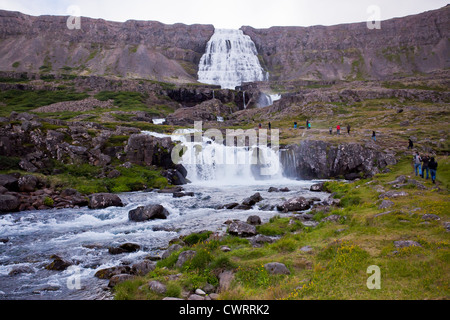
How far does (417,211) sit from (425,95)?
85.0 m

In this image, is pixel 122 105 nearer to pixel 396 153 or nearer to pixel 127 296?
pixel 396 153

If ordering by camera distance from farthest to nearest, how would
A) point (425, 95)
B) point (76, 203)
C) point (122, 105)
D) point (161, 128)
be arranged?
1. point (122, 105)
2. point (425, 95)
3. point (161, 128)
4. point (76, 203)

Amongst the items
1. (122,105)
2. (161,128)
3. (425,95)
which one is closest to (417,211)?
(161,128)

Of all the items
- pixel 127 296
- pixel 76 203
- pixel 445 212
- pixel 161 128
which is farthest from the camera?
pixel 161 128

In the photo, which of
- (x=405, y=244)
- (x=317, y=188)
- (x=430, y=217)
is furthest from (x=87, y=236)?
(x=317, y=188)

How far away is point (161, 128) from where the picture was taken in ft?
215

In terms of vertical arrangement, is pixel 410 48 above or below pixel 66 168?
above

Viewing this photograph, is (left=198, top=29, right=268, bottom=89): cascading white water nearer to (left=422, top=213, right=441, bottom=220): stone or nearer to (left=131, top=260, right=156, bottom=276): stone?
(left=422, top=213, right=441, bottom=220): stone

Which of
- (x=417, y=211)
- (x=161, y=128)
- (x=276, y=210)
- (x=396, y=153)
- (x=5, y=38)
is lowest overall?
(x=276, y=210)

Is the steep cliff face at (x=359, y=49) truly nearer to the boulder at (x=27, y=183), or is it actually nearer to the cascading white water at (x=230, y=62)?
the cascading white water at (x=230, y=62)

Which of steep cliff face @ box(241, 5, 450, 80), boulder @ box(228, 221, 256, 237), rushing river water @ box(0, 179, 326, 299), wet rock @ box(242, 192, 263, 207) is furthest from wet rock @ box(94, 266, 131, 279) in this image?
steep cliff face @ box(241, 5, 450, 80)

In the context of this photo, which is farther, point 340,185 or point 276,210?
point 340,185

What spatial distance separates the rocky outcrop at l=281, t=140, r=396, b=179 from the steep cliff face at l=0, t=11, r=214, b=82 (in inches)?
4630

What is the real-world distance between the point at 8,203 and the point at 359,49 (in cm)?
19117
